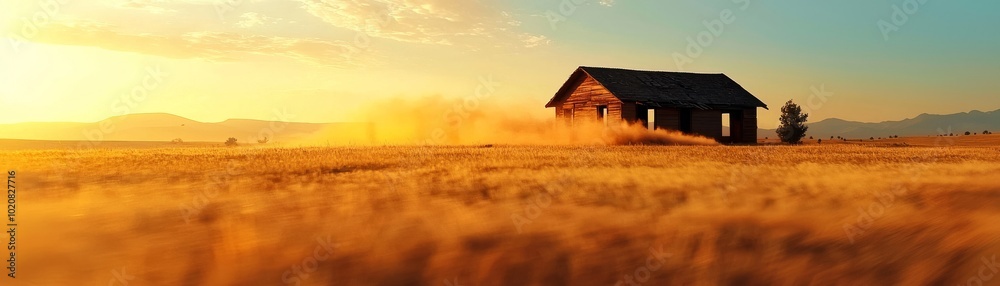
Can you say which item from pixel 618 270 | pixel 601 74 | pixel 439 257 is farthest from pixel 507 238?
pixel 601 74

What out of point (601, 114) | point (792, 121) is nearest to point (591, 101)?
point (601, 114)

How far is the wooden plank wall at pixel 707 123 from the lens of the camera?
43.2 m

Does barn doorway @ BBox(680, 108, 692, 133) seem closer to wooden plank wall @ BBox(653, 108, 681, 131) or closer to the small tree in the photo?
wooden plank wall @ BBox(653, 108, 681, 131)

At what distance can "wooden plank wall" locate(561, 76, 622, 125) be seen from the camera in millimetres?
40438

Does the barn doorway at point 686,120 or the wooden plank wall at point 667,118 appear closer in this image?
the wooden plank wall at point 667,118

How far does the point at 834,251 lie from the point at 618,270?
1889 mm

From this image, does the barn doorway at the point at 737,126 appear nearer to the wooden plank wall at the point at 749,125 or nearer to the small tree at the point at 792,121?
the wooden plank wall at the point at 749,125

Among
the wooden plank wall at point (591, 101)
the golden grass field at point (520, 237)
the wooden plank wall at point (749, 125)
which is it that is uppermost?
the wooden plank wall at point (591, 101)

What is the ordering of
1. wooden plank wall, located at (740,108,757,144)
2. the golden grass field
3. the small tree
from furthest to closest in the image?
1. the small tree
2. wooden plank wall, located at (740,108,757,144)
3. the golden grass field

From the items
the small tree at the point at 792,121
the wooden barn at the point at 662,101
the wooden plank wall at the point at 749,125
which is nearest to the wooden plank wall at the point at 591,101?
the wooden barn at the point at 662,101

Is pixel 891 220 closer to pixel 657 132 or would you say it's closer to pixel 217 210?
pixel 217 210

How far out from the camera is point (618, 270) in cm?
571

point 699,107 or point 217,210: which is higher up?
point 699,107

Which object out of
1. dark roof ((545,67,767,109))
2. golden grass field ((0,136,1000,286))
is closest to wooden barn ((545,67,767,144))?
dark roof ((545,67,767,109))
